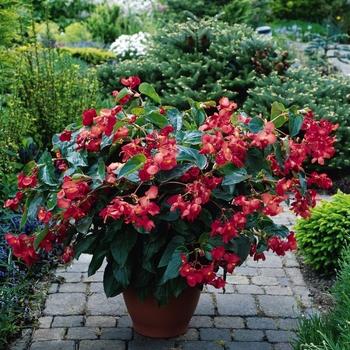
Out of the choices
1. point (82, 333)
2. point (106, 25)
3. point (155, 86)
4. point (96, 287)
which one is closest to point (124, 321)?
point (82, 333)

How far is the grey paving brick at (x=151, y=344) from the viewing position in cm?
334

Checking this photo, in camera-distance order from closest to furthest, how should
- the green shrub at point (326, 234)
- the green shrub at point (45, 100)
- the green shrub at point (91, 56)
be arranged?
the green shrub at point (326, 234) → the green shrub at point (45, 100) → the green shrub at point (91, 56)

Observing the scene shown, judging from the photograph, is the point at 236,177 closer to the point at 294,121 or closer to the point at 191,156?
the point at 191,156

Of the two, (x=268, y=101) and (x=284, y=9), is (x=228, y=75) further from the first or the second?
(x=284, y=9)

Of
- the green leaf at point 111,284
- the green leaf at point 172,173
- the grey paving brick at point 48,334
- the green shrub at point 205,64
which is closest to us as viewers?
the green leaf at point 172,173

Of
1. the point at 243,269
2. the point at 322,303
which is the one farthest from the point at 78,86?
the point at 322,303

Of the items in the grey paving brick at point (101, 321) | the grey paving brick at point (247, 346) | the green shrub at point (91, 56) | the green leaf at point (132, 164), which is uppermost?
the green leaf at point (132, 164)

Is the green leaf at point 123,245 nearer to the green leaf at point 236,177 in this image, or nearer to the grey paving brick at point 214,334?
the green leaf at point 236,177

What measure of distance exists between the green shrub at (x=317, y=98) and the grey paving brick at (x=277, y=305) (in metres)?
2.46

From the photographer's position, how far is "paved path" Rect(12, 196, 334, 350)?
3395 mm

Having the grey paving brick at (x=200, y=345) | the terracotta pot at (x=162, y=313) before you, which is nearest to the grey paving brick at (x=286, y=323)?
the grey paving brick at (x=200, y=345)

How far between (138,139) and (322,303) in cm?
176

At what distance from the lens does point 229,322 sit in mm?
3652

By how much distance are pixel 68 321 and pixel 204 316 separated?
784 mm
